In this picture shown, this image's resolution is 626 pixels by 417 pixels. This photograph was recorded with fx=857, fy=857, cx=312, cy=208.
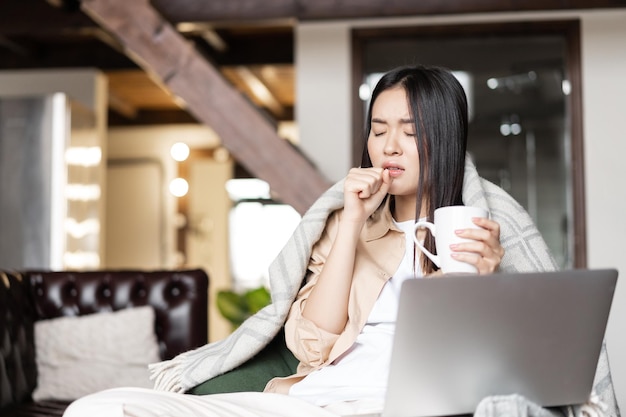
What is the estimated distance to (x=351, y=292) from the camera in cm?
170

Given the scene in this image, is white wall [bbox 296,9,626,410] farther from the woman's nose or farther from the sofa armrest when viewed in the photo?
the woman's nose

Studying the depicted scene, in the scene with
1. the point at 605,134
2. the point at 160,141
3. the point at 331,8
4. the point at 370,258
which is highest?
the point at 331,8

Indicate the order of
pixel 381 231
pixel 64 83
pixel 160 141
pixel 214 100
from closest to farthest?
pixel 381 231 < pixel 214 100 < pixel 64 83 < pixel 160 141

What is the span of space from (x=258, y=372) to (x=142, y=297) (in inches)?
54.8

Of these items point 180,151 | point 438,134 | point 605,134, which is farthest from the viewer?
point 180,151

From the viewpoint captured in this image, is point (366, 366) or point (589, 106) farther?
point (589, 106)

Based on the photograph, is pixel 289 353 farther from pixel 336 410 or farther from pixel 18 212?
pixel 18 212

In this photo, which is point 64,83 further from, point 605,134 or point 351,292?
point 351,292

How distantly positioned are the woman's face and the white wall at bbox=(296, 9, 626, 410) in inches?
113

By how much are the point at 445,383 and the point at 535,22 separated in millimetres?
3753

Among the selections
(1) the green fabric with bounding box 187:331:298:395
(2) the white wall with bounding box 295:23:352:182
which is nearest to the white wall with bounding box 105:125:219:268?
(2) the white wall with bounding box 295:23:352:182

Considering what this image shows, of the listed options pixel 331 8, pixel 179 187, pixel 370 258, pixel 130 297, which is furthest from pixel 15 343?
pixel 179 187

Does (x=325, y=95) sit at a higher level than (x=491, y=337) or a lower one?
higher

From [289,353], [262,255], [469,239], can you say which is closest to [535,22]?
[289,353]
